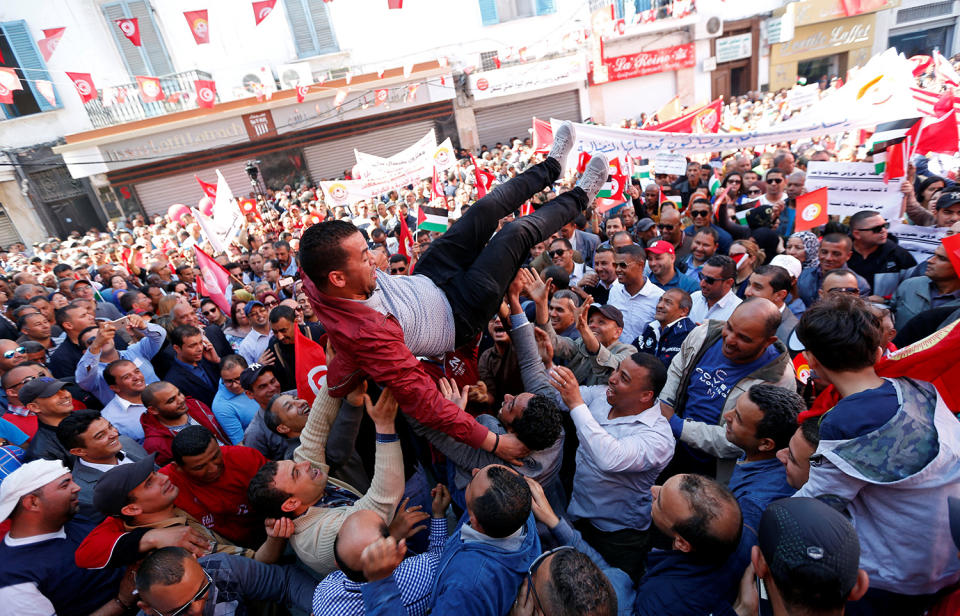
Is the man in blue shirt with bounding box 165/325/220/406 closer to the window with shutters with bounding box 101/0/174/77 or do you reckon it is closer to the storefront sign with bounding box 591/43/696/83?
the window with shutters with bounding box 101/0/174/77

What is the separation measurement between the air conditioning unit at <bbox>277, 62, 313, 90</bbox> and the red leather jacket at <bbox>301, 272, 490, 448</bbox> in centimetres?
1859

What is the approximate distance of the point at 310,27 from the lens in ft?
58.8

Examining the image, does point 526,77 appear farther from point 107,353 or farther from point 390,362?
point 390,362

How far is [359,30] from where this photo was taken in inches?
718

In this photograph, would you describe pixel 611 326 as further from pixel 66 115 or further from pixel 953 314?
pixel 66 115

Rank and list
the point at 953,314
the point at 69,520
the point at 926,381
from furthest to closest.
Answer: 1. the point at 953,314
2. the point at 69,520
3. the point at 926,381

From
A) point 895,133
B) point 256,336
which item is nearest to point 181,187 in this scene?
point 256,336

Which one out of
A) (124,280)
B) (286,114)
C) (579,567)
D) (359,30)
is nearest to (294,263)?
(124,280)

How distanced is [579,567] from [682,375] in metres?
1.84

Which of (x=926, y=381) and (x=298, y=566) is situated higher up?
(x=926, y=381)

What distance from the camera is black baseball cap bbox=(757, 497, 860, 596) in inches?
49.1

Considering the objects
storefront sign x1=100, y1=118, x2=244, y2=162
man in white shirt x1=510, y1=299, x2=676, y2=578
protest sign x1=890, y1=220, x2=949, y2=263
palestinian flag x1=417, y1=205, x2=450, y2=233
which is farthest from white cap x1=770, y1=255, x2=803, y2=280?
storefront sign x1=100, y1=118, x2=244, y2=162

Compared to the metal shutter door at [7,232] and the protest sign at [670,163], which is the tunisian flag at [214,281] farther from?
the metal shutter door at [7,232]

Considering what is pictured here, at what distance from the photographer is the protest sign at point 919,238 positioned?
411cm
